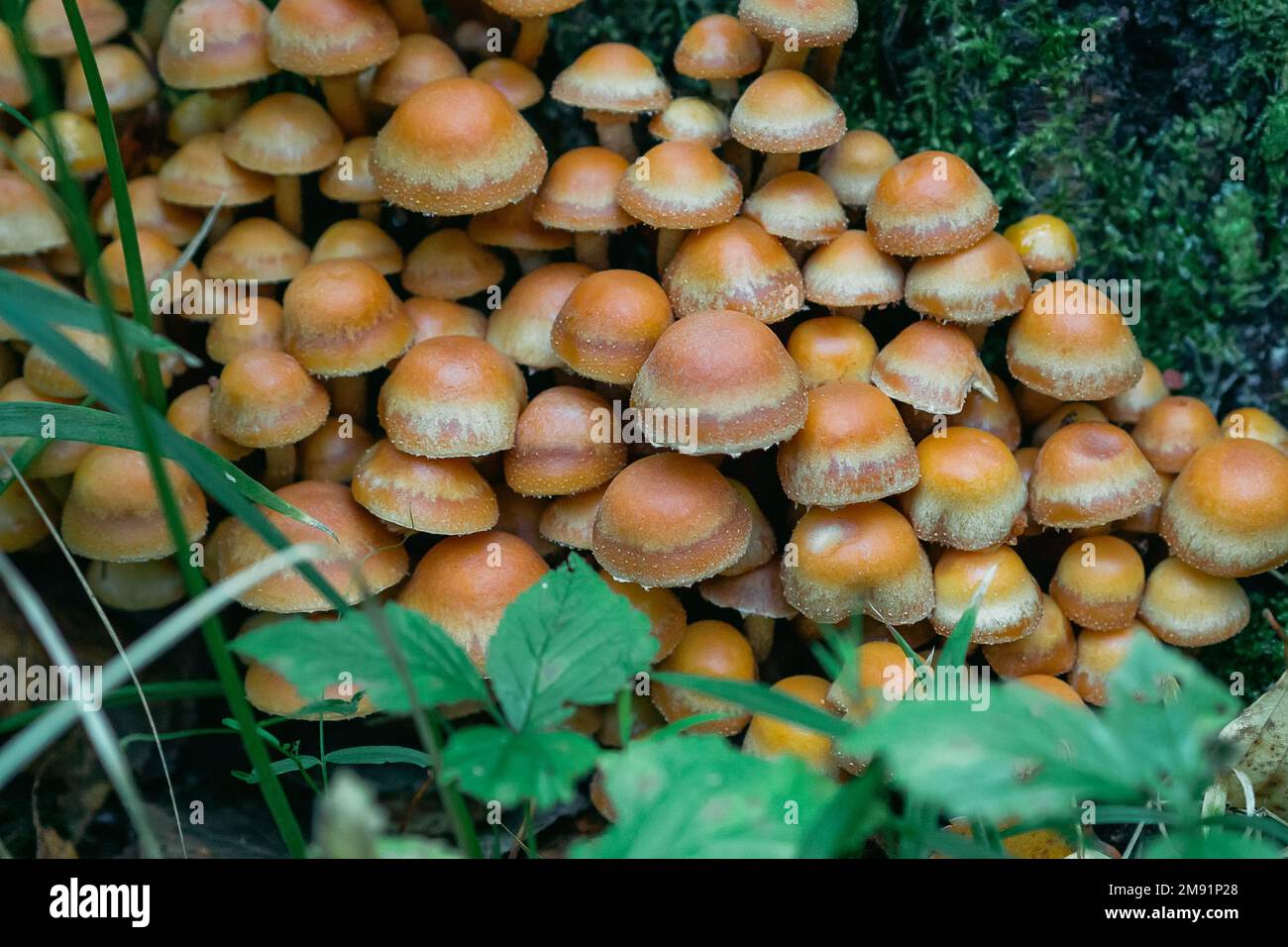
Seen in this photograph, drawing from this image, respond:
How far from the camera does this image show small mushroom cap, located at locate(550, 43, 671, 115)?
2.86 metres

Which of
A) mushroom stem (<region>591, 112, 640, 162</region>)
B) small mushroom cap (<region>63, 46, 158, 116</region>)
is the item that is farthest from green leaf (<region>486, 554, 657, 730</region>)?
small mushroom cap (<region>63, 46, 158, 116</region>)

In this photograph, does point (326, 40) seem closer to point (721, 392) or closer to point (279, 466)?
point (279, 466)

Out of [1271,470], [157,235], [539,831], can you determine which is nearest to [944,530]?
[1271,470]

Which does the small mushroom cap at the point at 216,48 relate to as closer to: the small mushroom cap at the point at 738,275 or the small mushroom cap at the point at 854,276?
the small mushroom cap at the point at 738,275

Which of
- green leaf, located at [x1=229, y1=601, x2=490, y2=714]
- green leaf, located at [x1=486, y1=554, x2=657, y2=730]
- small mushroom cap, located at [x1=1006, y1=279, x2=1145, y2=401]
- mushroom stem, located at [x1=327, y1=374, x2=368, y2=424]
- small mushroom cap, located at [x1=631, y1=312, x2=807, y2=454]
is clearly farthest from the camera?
mushroom stem, located at [x1=327, y1=374, x2=368, y2=424]

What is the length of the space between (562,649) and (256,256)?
76.0 inches

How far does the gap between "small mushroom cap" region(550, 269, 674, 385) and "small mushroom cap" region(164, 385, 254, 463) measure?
2.92 feet

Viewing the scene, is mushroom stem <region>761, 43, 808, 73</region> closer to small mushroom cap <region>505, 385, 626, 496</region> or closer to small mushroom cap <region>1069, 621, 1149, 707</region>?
small mushroom cap <region>505, 385, 626, 496</region>

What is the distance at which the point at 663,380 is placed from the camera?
2.46 meters

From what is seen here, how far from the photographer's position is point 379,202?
3135 mm

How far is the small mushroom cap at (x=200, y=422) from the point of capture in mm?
2832

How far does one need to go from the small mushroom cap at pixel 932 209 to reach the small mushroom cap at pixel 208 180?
1.66 metres
